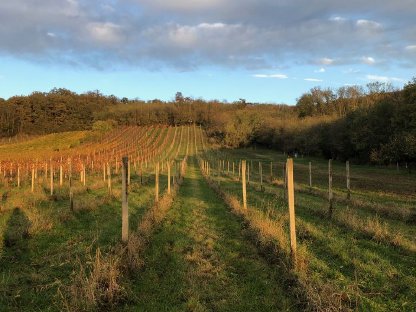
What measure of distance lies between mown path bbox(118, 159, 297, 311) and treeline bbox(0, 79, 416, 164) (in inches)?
1535

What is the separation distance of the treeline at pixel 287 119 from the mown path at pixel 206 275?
39.0 meters

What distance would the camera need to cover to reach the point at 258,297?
6910 mm

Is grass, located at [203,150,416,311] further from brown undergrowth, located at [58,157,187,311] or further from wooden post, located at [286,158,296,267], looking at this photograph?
brown undergrowth, located at [58,157,187,311]

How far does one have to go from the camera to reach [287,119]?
321 feet

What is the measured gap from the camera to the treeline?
51.8 meters

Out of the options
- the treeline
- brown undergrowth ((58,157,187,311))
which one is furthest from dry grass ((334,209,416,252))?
the treeline

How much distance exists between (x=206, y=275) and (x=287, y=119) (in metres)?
92.4

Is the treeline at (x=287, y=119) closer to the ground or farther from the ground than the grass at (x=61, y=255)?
farther from the ground

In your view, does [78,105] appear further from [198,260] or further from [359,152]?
[198,260]

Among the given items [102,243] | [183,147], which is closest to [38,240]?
[102,243]

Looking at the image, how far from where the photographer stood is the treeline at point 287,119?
51.8 metres

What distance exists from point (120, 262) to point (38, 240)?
4043mm

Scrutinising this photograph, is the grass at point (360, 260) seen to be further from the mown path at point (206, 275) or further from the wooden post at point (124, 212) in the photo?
the wooden post at point (124, 212)

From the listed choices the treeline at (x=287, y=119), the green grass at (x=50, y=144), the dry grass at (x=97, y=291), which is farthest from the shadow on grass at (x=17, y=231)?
the green grass at (x=50, y=144)
